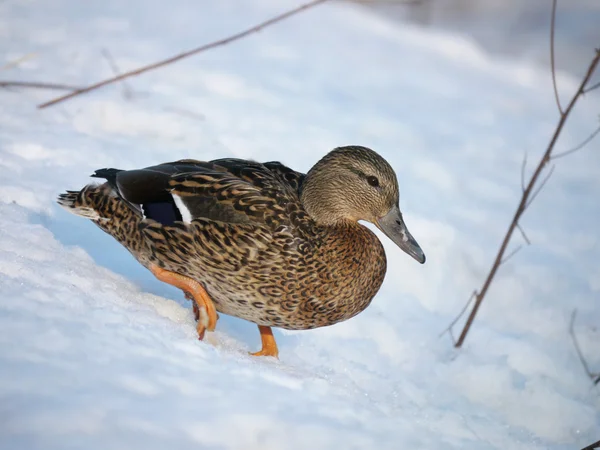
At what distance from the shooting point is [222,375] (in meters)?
2.90

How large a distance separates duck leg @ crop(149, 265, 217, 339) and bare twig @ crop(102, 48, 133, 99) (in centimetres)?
309


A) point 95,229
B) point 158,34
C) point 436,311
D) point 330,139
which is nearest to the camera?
point 95,229

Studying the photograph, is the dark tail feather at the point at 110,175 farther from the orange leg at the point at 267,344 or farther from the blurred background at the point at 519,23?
the blurred background at the point at 519,23

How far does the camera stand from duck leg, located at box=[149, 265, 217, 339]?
3.93m

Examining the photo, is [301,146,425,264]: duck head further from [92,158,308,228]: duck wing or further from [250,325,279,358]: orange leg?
[250,325,279,358]: orange leg

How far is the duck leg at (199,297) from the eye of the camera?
3934 mm

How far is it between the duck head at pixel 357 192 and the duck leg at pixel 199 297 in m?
0.66

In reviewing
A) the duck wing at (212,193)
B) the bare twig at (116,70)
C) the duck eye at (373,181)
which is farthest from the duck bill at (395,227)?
the bare twig at (116,70)

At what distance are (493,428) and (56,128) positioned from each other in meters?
3.82

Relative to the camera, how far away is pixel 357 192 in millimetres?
4020

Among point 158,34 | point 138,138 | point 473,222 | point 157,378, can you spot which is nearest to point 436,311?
point 473,222

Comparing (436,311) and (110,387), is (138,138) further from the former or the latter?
(110,387)

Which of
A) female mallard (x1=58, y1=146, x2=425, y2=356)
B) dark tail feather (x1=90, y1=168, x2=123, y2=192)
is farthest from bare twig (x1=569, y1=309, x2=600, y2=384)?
dark tail feather (x1=90, y1=168, x2=123, y2=192)

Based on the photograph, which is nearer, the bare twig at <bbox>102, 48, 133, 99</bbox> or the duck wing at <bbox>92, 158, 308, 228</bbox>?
the duck wing at <bbox>92, 158, 308, 228</bbox>
